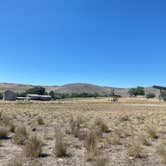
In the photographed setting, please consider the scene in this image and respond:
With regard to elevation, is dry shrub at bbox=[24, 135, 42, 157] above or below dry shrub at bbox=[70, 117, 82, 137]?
below

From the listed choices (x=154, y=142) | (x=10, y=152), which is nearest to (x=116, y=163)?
(x=10, y=152)

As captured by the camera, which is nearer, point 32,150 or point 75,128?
point 32,150

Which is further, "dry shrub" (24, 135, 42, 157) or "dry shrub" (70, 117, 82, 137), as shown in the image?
"dry shrub" (70, 117, 82, 137)

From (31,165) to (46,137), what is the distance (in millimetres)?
6715

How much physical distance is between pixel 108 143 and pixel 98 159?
4861 mm

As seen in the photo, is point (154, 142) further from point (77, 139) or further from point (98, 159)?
point (98, 159)

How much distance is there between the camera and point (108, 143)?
14578mm

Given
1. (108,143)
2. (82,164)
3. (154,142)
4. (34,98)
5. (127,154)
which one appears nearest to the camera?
(82,164)

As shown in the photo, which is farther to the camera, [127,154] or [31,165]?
[127,154]

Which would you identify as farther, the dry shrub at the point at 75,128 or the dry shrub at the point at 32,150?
the dry shrub at the point at 75,128

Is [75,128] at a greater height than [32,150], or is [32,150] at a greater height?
[75,128]

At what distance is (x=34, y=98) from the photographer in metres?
147

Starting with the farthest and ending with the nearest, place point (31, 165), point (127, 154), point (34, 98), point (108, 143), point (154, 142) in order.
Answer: point (34, 98) < point (154, 142) < point (108, 143) < point (127, 154) < point (31, 165)

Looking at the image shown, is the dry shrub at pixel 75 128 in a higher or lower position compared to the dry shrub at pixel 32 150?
higher
